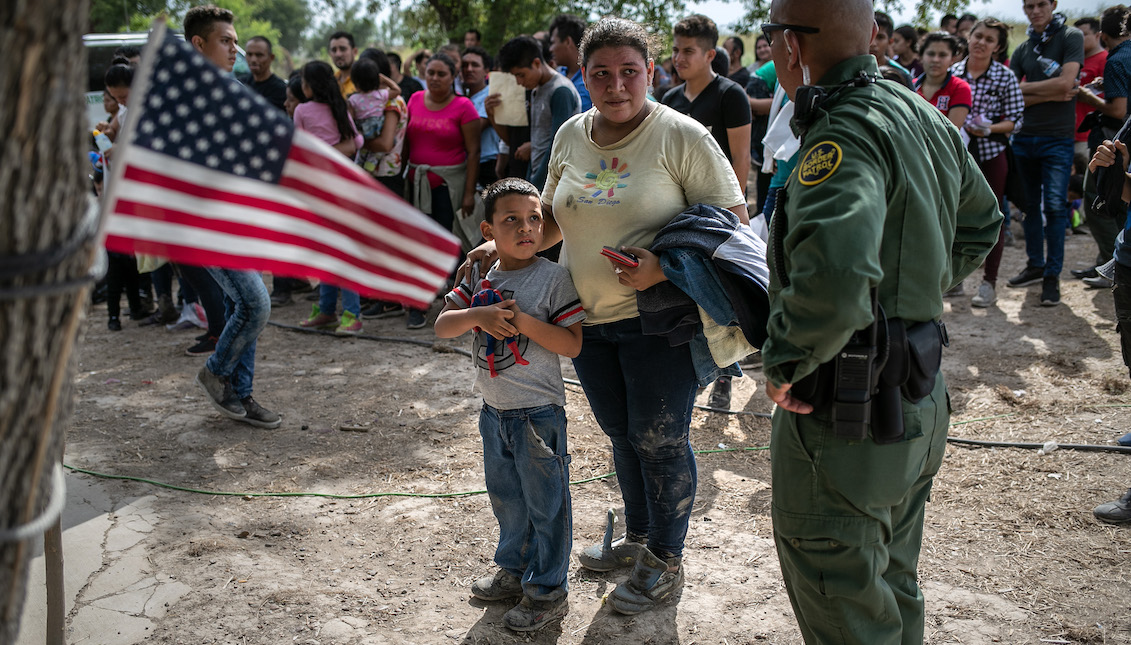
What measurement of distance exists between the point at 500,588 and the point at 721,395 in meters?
2.52

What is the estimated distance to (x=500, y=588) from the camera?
3348mm

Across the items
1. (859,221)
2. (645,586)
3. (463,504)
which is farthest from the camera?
(463,504)

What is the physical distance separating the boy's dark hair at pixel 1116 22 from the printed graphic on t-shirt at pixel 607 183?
6472 mm

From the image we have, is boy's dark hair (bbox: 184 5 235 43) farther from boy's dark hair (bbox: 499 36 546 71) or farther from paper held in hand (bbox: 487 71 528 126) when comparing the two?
paper held in hand (bbox: 487 71 528 126)

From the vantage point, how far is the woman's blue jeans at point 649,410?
122 inches

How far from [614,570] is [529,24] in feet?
42.0

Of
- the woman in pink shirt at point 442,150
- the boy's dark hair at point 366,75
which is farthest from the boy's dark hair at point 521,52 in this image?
the boy's dark hair at point 366,75

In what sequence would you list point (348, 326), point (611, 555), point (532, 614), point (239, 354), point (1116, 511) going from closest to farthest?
1. point (532, 614)
2. point (611, 555)
3. point (1116, 511)
4. point (239, 354)
5. point (348, 326)

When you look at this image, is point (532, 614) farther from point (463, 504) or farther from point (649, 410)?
point (463, 504)

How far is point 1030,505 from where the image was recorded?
4.11 m

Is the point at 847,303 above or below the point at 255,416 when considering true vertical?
above

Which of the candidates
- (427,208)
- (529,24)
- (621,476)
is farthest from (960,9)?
(621,476)

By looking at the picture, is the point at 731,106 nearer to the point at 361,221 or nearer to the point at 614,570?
the point at 614,570

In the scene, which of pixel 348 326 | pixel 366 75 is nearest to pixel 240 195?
pixel 348 326
